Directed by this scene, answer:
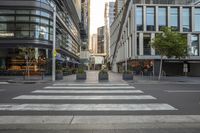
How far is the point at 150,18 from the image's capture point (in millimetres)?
39031

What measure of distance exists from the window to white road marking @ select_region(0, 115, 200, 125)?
32.7 meters

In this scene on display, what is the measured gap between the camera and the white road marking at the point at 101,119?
7.05 metres

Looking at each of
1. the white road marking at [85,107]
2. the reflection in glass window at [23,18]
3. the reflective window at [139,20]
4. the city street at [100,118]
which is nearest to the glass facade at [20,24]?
the reflection in glass window at [23,18]

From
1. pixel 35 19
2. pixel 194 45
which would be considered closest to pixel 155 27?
pixel 194 45

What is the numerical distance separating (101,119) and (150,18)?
113 ft

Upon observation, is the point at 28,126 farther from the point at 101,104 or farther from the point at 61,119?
the point at 101,104

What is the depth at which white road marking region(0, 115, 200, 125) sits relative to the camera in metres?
7.05

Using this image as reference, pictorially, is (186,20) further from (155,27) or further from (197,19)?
(155,27)

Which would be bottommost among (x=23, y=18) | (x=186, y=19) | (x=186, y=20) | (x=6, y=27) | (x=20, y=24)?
(x=6, y=27)

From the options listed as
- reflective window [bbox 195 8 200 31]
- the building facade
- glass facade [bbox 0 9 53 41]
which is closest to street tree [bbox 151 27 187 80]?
the building facade

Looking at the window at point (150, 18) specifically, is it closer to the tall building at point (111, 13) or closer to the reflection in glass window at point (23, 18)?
the reflection in glass window at point (23, 18)

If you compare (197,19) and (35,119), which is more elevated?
(197,19)

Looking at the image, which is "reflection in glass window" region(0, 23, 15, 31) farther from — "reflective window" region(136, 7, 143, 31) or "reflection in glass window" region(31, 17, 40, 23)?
"reflective window" region(136, 7, 143, 31)

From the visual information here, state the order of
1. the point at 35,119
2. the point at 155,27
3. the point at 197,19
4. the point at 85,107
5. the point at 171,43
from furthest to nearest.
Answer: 1. the point at 197,19
2. the point at 155,27
3. the point at 171,43
4. the point at 85,107
5. the point at 35,119
